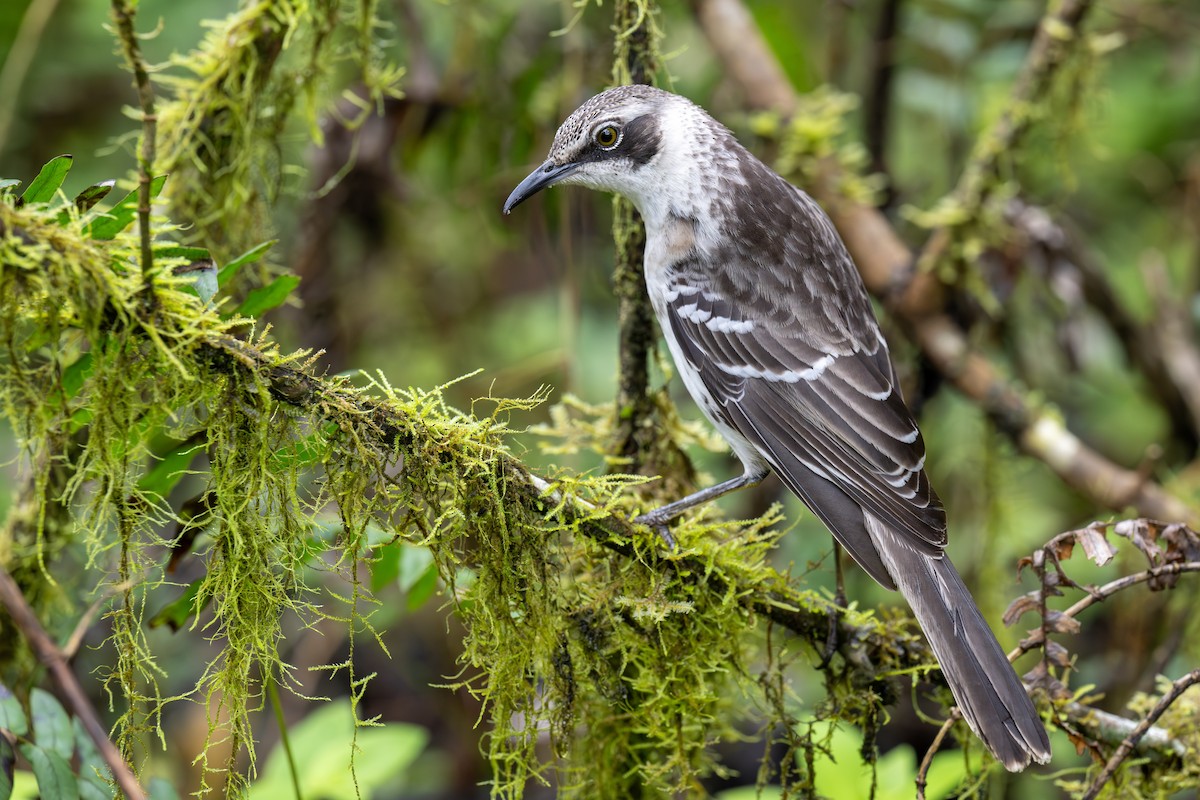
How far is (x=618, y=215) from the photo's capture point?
12.6 ft

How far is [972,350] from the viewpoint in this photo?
4.96m

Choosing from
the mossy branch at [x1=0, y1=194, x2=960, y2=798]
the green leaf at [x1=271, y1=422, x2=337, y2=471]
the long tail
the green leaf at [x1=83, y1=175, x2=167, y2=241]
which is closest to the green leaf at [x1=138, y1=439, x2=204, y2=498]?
the mossy branch at [x1=0, y1=194, x2=960, y2=798]

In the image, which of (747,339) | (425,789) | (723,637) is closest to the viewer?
(723,637)

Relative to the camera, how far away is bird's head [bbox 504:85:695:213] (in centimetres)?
376

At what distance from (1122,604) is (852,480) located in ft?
8.06

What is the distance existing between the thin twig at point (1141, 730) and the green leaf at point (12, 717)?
2.66m

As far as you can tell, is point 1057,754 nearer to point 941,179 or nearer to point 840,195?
point 840,195

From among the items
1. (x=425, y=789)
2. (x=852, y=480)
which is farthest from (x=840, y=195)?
(x=425, y=789)

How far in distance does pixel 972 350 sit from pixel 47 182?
3.90 m

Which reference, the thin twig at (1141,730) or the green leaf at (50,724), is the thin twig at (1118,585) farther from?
the green leaf at (50,724)

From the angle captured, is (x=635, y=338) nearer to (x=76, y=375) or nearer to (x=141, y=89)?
(x=76, y=375)

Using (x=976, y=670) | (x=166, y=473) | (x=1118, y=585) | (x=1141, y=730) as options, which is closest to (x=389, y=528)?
(x=166, y=473)

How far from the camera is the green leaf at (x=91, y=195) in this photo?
241 centimetres

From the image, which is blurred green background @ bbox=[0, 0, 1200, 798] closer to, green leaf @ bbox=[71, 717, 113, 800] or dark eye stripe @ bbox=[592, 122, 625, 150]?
dark eye stripe @ bbox=[592, 122, 625, 150]
